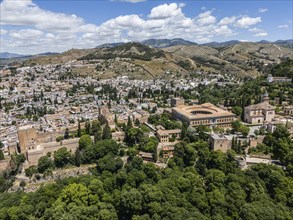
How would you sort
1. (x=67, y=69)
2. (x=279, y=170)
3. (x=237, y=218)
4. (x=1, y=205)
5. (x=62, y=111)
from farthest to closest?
(x=67, y=69), (x=62, y=111), (x=279, y=170), (x=1, y=205), (x=237, y=218)

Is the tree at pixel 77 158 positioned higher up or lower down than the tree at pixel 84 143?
lower down

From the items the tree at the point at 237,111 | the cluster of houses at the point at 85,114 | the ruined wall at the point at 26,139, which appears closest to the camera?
the ruined wall at the point at 26,139

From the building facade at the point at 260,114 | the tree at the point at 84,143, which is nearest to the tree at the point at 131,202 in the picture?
the tree at the point at 84,143

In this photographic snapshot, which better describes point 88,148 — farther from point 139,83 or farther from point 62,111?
point 139,83

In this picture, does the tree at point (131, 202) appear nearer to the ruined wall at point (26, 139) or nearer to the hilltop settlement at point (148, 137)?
the hilltop settlement at point (148, 137)

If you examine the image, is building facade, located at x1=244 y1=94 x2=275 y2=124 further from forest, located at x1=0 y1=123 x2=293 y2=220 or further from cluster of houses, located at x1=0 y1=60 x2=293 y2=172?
forest, located at x1=0 y1=123 x2=293 y2=220

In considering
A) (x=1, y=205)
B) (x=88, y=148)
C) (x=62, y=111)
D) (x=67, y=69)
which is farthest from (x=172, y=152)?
(x=67, y=69)
